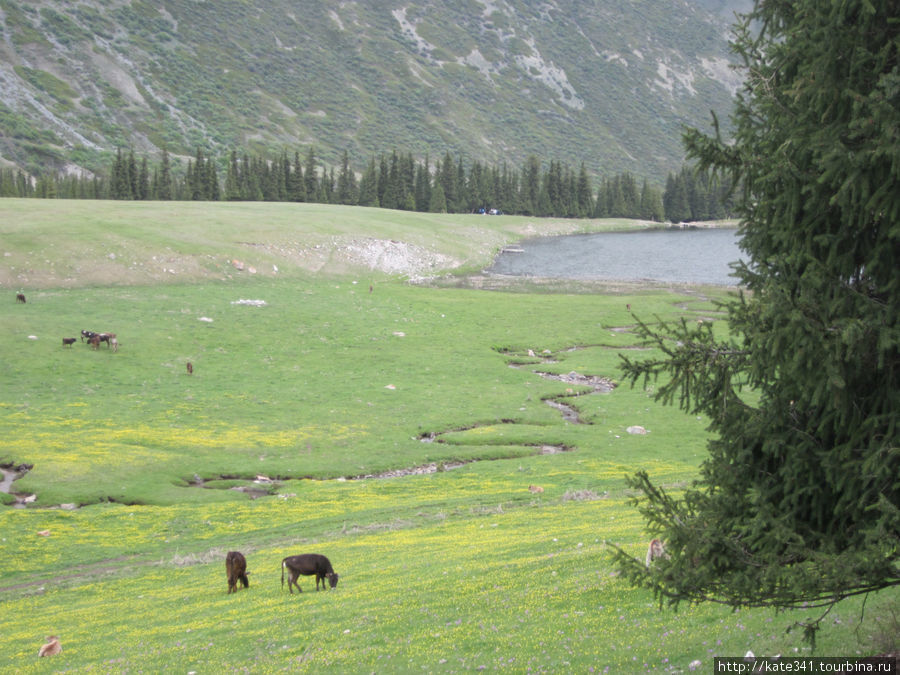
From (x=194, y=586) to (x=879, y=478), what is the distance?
1982cm

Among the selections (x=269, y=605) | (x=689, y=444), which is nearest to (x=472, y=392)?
(x=689, y=444)

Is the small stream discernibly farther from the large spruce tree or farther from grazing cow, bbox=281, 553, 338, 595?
the large spruce tree

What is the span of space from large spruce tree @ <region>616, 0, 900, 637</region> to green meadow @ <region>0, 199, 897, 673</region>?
2.73 m

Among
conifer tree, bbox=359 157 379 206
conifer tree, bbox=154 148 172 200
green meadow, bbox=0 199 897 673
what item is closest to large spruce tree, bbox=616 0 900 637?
green meadow, bbox=0 199 897 673

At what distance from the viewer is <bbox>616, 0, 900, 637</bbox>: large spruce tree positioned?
8.34 metres

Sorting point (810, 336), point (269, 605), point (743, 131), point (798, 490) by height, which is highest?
point (743, 131)

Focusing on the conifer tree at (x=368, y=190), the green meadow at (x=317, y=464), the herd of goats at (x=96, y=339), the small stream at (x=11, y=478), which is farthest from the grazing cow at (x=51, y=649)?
the conifer tree at (x=368, y=190)

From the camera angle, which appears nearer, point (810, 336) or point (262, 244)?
point (810, 336)

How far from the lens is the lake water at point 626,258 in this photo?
349ft

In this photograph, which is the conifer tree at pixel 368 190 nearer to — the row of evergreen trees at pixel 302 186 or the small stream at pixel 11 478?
the row of evergreen trees at pixel 302 186

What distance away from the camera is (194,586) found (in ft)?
73.7

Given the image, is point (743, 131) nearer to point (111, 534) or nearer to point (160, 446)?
point (111, 534)

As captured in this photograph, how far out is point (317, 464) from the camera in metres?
37.2

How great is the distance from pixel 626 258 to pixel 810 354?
4787 inches
